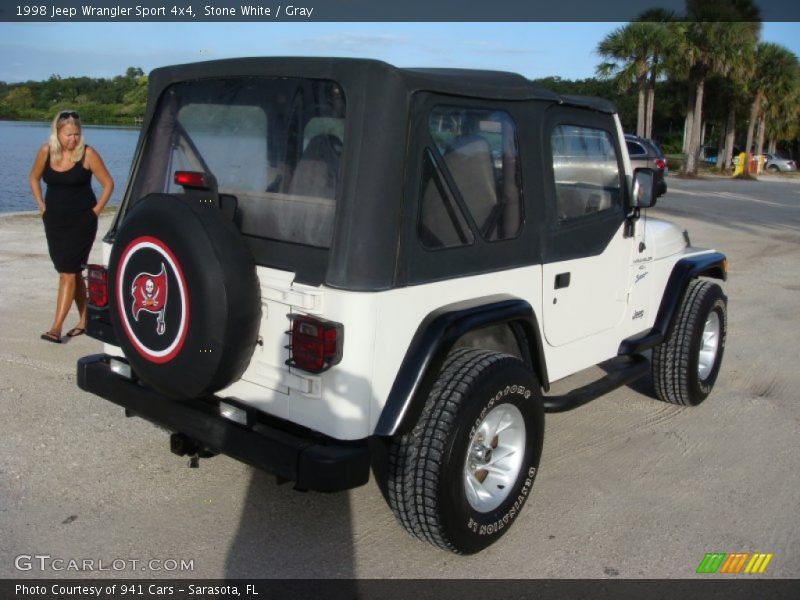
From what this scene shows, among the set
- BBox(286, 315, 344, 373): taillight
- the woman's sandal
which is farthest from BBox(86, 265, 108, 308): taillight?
the woman's sandal

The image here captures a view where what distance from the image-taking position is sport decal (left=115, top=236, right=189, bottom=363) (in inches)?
117

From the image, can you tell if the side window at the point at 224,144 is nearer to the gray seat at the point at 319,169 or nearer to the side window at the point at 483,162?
the gray seat at the point at 319,169

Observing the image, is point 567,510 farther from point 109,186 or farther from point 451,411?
point 109,186

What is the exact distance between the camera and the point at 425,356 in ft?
9.91

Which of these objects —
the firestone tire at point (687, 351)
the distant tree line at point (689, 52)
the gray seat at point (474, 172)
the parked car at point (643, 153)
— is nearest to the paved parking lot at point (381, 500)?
the firestone tire at point (687, 351)

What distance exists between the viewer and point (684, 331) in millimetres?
4895

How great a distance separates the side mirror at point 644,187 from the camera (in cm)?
430

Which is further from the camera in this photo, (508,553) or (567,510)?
(567,510)

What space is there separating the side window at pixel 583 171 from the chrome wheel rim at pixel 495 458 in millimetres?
1056

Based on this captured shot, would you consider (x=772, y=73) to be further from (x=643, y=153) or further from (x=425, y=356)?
(x=425, y=356)

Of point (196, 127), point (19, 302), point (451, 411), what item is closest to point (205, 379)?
point (451, 411)

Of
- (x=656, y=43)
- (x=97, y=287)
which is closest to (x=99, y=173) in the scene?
(x=97, y=287)

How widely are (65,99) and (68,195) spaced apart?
39832mm

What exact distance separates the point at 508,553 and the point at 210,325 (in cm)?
160
